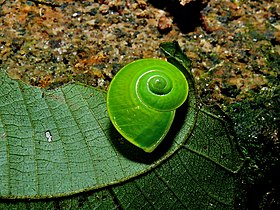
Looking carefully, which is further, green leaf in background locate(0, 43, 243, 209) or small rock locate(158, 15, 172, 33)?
small rock locate(158, 15, 172, 33)

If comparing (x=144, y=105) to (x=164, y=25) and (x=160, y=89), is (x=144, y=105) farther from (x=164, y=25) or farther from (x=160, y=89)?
(x=164, y=25)

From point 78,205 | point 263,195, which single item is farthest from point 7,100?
point 263,195

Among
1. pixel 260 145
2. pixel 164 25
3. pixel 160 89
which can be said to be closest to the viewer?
pixel 160 89

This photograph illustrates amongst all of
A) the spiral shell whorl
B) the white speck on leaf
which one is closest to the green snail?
the spiral shell whorl

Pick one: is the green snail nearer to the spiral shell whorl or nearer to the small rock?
the spiral shell whorl

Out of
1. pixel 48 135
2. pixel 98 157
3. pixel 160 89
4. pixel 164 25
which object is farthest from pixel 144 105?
pixel 164 25

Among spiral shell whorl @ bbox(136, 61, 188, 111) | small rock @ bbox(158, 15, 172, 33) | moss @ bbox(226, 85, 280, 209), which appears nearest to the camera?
spiral shell whorl @ bbox(136, 61, 188, 111)
